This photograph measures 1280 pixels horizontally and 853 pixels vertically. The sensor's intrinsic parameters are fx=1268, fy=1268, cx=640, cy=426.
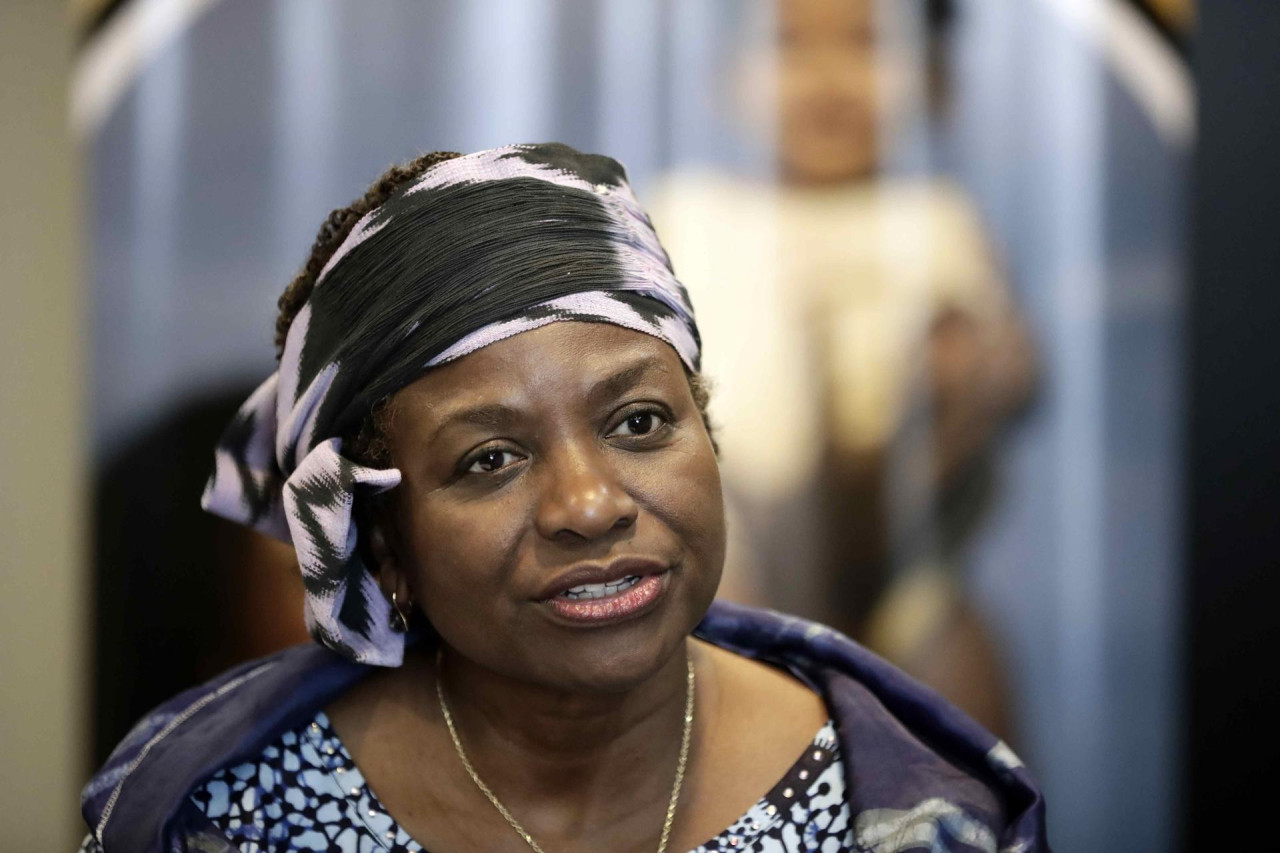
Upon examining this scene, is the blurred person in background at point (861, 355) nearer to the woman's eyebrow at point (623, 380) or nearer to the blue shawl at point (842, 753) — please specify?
the blue shawl at point (842, 753)

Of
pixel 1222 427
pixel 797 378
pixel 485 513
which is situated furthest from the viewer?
pixel 797 378

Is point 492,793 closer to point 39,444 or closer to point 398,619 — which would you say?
point 398,619

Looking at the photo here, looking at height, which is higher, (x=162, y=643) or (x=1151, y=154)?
(x=1151, y=154)

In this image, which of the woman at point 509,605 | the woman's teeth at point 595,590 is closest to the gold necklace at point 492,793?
the woman at point 509,605

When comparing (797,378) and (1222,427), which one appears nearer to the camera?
(1222,427)

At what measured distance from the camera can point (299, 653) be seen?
167cm

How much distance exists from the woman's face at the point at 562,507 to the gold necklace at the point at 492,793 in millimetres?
209

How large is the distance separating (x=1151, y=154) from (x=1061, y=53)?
339 millimetres

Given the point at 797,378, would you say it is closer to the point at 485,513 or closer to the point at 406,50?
the point at 406,50

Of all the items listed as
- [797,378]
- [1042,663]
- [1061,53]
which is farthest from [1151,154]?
[1042,663]

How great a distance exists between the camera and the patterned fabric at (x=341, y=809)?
1.49 meters

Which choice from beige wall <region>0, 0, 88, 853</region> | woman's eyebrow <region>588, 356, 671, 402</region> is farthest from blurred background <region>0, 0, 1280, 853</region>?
woman's eyebrow <region>588, 356, 671, 402</region>

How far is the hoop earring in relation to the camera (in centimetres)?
154

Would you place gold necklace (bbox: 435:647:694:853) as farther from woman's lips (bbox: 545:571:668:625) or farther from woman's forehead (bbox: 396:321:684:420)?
woman's forehead (bbox: 396:321:684:420)
